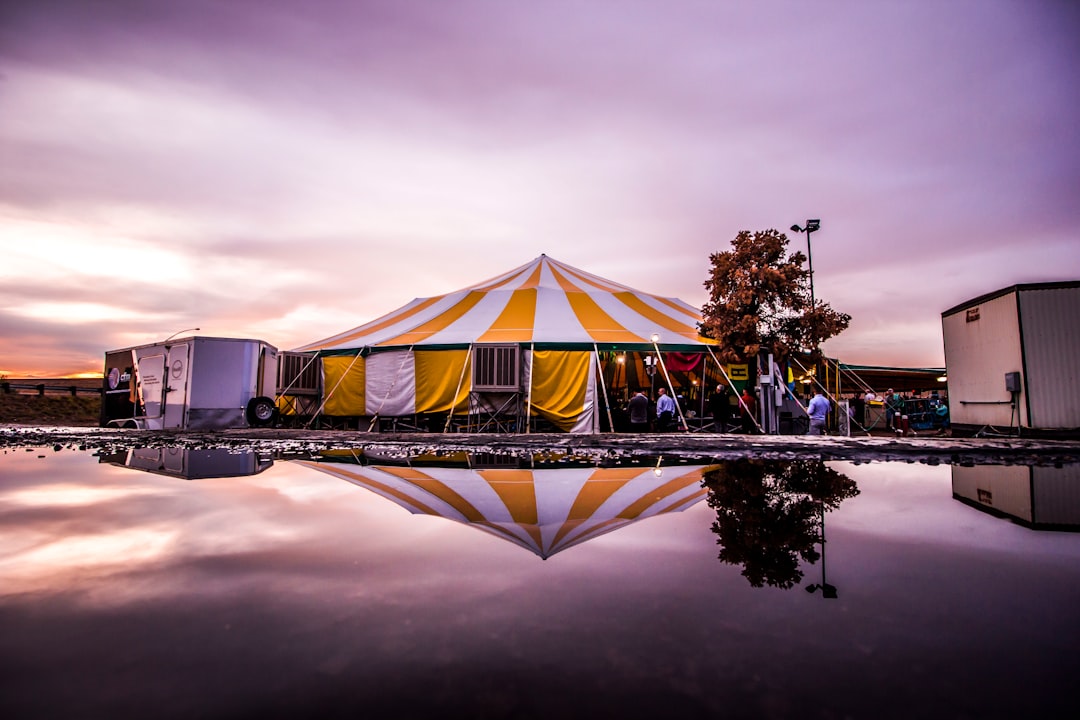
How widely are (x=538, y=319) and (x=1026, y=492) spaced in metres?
11.0

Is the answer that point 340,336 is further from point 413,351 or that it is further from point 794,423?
point 794,423

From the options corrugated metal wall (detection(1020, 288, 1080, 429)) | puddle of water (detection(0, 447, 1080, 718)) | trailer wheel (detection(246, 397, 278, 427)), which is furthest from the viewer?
trailer wheel (detection(246, 397, 278, 427))

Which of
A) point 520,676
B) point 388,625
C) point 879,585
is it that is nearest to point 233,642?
point 388,625

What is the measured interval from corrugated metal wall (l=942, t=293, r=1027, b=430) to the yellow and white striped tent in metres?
5.30

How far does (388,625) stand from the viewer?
5.28 feet

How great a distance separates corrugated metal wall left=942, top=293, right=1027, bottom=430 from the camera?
36.1ft

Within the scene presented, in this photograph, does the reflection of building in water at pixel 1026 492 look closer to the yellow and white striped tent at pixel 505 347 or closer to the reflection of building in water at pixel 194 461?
the reflection of building in water at pixel 194 461

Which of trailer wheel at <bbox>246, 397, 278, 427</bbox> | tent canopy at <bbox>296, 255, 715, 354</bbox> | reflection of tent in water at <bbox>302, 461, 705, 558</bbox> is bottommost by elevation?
reflection of tent in water at <bbox>302, 461, 705, 558</bbox>

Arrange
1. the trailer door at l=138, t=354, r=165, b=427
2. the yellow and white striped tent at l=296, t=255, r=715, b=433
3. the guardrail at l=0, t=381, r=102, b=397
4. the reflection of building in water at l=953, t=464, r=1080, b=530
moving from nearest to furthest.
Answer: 1. the reflection of building in water at l=953, t=464, r=1080, b=530
2. the yellow and white striped tent at l=296, t=255, r=715, b=433
3. the trailer door at l=138, t=354, r=165, b=427
4. the guardrail at l=0, t=381, r=102, b=397

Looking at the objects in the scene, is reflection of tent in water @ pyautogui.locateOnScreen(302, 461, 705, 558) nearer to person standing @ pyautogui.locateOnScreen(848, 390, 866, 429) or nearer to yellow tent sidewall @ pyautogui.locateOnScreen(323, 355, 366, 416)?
yellow tent sidewall @ pyautogui.locateOnScreen(323, 355, 366, 416)

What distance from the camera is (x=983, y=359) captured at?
467 inches

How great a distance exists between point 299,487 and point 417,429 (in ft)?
31.1

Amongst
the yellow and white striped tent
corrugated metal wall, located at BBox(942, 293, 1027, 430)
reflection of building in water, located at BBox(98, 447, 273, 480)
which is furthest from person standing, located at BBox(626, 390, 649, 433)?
reflection of building in water, located at BBox(98, 447, 273, 480)

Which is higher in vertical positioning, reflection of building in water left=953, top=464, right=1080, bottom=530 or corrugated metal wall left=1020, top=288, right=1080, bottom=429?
corrugated metal wall left=1020, top=288, right=1080, bottom=429
